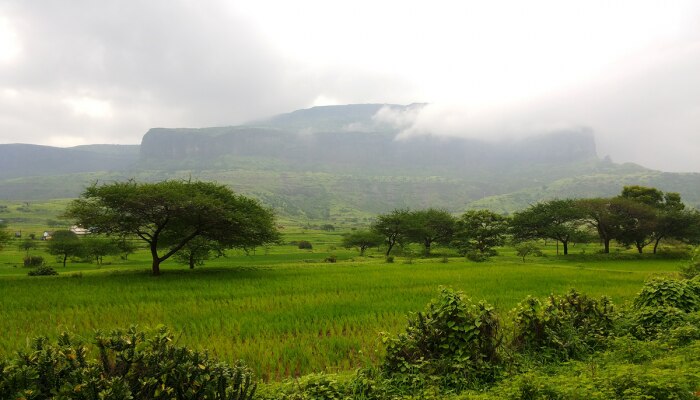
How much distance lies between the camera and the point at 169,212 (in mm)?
27922

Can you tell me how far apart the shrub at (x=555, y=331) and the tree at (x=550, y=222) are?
5486cm

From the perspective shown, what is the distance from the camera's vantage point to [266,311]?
15.3m

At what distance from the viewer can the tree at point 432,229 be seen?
66500mm

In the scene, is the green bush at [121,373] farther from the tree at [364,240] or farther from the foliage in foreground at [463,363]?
the tree at [364,240]

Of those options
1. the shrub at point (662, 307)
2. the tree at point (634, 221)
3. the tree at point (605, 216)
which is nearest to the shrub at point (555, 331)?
the shrub at point (662, 307)

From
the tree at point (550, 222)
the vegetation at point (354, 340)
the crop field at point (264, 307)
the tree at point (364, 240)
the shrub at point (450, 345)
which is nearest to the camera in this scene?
the vegetation at point (354, 340)

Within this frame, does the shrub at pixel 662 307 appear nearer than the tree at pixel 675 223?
Yes

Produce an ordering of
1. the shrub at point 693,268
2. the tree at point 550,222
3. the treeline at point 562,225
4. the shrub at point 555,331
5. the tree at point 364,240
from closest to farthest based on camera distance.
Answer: the shrub at point 555,331, the shrub at point 693,268, the treeline at point 562,225, the tree at point 550,222, the tree at point 364,240

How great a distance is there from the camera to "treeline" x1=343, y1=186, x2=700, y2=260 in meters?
55.8

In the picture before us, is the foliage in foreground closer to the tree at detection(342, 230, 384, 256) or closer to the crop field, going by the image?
the crop field

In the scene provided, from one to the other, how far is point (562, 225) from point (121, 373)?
220 feet

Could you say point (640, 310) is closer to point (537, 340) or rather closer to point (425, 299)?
point (537, 340)

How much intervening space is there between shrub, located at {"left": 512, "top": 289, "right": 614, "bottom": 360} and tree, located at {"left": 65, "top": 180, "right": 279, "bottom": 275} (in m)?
22.6

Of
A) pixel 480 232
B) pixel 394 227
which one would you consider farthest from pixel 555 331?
pixel 394 227
